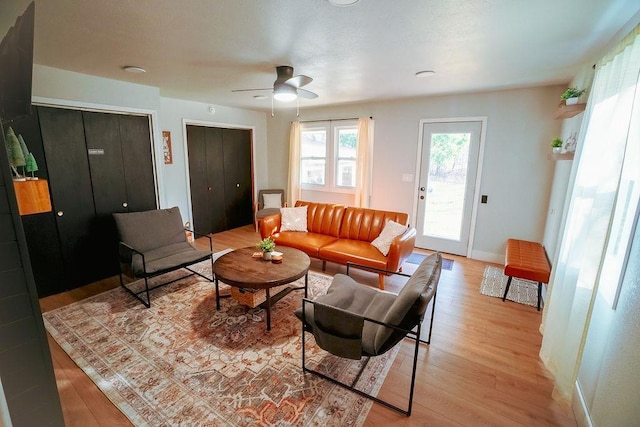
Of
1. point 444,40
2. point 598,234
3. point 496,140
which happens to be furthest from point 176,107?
point 598,234

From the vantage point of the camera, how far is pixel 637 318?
1262 millimetres

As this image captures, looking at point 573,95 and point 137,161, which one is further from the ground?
point 573,95

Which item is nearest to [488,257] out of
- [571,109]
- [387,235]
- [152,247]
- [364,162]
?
[387,235]

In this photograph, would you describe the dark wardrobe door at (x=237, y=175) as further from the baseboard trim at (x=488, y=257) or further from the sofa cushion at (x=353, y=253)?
the baseboard trim at (x=488, y=257)

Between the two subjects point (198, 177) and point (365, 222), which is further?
point (198, 177)

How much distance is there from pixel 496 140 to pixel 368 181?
1973 millimetres

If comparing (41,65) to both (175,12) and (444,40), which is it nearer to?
(175,12)

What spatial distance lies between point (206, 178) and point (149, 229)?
2020mm

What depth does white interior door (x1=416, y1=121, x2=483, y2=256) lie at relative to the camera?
4.15 m

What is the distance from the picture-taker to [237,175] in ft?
19.2

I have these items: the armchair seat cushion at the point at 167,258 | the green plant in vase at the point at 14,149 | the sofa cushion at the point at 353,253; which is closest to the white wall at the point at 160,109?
the armchair seat cushion at the point at 167,258

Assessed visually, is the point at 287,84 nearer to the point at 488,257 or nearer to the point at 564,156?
the point at 564,156

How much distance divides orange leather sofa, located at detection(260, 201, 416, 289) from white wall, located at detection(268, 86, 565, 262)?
1214 millimetres

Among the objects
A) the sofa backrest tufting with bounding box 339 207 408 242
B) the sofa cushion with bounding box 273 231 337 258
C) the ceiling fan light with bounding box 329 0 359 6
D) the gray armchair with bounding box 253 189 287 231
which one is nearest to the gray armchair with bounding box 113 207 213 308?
the sofa cushion with bounding box 273 231 337 258
